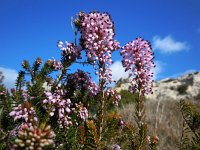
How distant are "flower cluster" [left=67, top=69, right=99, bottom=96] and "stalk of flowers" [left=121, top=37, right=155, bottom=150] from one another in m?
0.42

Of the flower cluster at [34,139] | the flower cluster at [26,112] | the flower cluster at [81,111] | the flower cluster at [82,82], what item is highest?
the flower cluster at [82,82]

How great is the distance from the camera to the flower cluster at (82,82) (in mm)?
3791

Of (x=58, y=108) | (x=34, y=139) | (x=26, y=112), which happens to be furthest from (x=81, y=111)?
(x=34, y=139)

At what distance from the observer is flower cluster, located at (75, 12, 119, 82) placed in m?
3.32

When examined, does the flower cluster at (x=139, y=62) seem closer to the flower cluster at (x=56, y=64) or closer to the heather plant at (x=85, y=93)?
the heather plant at (x=85, y=93)

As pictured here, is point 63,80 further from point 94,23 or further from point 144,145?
point 144,145

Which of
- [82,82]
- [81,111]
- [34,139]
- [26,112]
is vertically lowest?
[34,139]

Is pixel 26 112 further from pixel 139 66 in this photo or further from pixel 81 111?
pixel 139 66

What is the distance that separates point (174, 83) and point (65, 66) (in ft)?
125

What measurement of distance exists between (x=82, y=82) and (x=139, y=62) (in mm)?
702

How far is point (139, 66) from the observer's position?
365cm

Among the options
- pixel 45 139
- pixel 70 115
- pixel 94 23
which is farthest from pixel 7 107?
pixel 45 139

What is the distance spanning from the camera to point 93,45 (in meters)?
3.37

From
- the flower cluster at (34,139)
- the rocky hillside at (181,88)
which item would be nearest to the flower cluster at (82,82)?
the flower cluster at (34,139)
